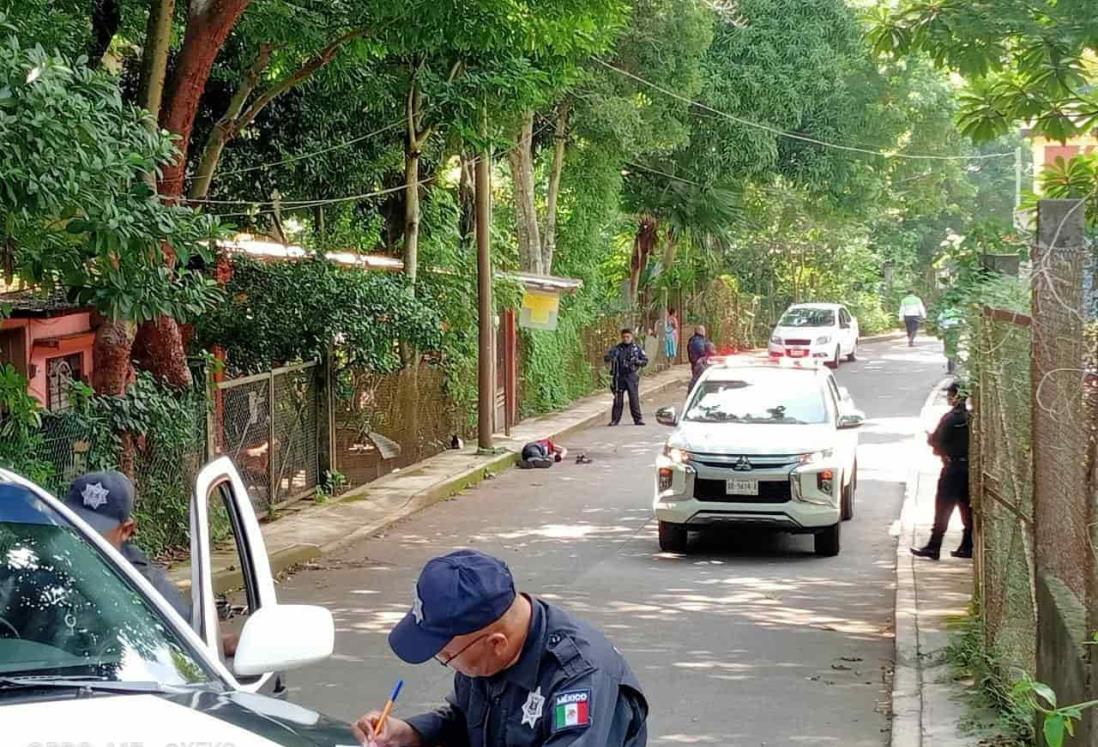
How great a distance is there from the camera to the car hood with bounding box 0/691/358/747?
116 inches

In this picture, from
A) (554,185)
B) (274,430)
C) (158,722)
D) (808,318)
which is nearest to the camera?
(158,722)

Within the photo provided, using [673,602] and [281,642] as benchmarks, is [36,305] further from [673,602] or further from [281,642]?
[281,642]

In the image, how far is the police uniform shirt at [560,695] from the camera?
327cm

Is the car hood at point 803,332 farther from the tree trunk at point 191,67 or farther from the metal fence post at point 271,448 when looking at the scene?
the tree trunk at point 191,67

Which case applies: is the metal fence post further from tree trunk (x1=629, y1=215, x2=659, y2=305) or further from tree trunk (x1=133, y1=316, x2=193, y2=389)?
tree trunk (x1=629, y1=215, x2=659, y2=305)

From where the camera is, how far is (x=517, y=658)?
3.36 meters

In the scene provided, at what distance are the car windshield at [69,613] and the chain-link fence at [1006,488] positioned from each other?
15.9ft

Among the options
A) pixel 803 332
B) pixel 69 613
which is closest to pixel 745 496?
pixel 69 613

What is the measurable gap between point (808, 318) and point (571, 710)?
4198cm

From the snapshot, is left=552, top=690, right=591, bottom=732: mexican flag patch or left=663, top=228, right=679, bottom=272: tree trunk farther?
left=663, top=228, right=679, bottom=272: tree trunk

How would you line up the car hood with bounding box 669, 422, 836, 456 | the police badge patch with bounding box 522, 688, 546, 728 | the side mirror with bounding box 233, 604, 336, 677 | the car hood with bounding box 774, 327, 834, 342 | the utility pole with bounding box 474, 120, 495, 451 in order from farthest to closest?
the car hood with bounding box 774, 327, 834, 342 < the utility pole with bounding box 474, 120, 495, 451 < the car hood with bounding box 669, 422, 836, 456 < the side mirror with bounding box 233, 604, 336, 677 < the police badge patch with bounding box 522, 688, 546, 728

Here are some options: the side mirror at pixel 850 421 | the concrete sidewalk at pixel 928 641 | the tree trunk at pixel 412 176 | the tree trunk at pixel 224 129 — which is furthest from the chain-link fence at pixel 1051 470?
the tree trunk at pixel 412 176

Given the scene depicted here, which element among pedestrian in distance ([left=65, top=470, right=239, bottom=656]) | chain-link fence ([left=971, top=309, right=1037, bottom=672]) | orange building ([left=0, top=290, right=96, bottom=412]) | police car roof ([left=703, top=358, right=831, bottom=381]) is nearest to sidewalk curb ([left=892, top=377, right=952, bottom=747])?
chain-link fence ([left=971, top=309, right=1037, bottom=672])

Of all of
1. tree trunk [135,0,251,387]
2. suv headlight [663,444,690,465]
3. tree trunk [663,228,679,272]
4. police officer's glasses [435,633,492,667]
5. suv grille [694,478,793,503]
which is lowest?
suv grille [694,478,793,503]
